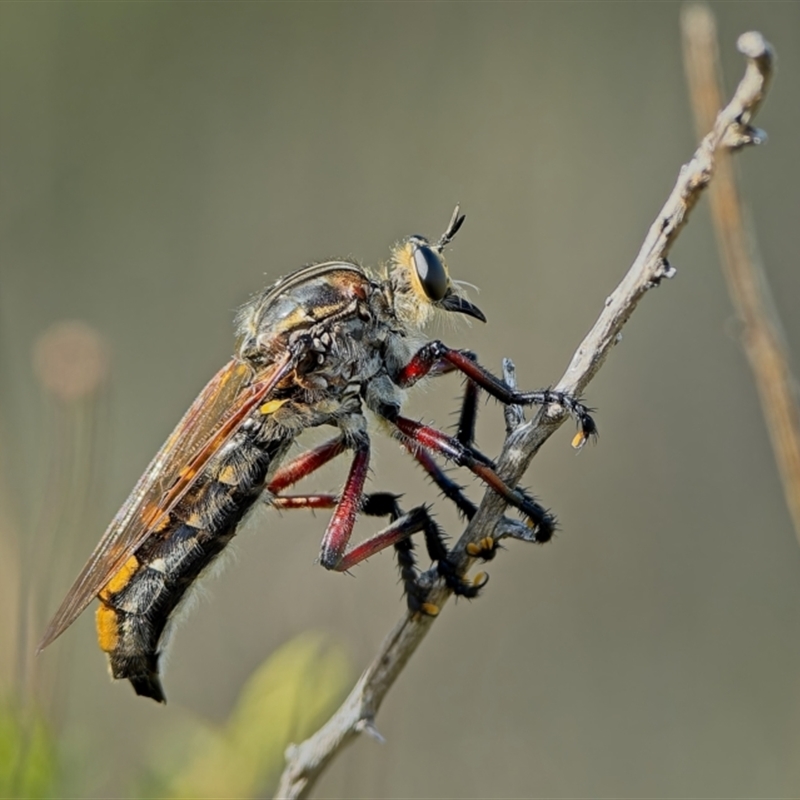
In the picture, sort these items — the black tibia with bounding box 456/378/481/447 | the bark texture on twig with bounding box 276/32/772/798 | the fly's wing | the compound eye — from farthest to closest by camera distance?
the compound eye, the black tibia with bounding box 456/378/481/447, the fly's wing, the bark texture on twig with bounding box 276/32/772/798

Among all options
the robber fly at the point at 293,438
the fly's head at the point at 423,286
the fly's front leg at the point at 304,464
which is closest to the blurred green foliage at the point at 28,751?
the robber fly at the point at 293,438

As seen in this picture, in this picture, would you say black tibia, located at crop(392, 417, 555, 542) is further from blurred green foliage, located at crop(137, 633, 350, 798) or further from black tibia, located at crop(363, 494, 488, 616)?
blurred green foliage, located at crop(137, 633, 350, 798)

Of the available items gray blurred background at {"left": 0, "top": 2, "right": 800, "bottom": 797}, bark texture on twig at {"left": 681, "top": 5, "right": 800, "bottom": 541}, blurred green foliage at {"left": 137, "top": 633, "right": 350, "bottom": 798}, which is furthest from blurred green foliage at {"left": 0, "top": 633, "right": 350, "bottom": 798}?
bark texture on twig at {"left": 681, "top": 5, "right": 800, "bottom": 541}

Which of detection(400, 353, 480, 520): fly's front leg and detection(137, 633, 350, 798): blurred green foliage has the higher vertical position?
detection(400, 353, 480, 520): fly's front leg

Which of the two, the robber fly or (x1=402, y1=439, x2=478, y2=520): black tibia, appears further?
(x1=402, y1=439, x2=478, y2=520): black tibia

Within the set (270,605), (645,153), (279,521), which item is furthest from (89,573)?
(645,153)

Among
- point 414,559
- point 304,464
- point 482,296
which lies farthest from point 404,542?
point 482,296

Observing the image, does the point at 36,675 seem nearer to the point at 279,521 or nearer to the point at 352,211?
the point at 279,521
